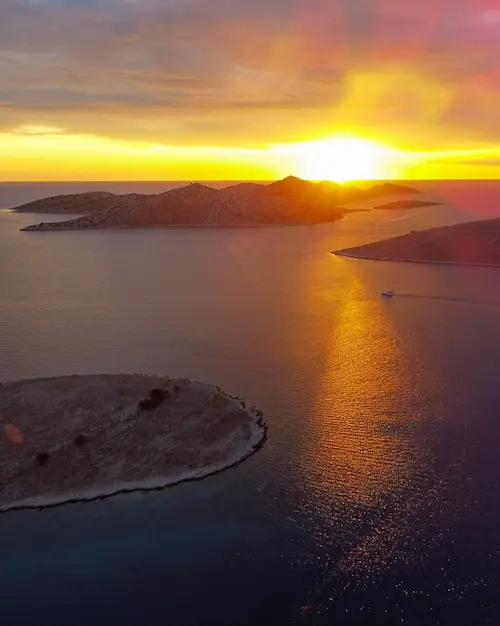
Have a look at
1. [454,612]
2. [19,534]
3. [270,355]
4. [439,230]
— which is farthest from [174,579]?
[439,230]

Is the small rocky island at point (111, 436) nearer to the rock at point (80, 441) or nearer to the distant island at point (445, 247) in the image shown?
the rock at point (80, 441)

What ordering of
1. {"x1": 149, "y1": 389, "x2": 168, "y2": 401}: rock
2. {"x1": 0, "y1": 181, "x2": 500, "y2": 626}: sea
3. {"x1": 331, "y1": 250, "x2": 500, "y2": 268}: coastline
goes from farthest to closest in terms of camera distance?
{"x1": 331, "y1": 250, "x2": 500, "y2": 268}: coastline < {"x1": 149, "y1": 389, "x2": 168, "y2": 401}: rock < {"x1": 0, "y1": 181, "x2": 500, "y2": 626}: sea

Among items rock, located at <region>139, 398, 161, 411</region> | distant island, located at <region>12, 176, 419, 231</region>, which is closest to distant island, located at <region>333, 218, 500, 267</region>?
distant island, located at <region>12, 176, 419, 231</region>

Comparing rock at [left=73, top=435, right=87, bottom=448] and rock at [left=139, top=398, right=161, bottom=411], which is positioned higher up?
rock at [left=139, top=398, right=161, bottom=411]

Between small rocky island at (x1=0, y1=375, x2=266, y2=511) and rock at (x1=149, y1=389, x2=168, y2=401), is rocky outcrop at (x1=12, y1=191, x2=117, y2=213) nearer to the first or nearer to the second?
small rocky island at (x1=0, y1=375, x2=266, y2=511)

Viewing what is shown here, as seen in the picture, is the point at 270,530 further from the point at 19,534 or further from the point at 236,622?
the point at 19,534
